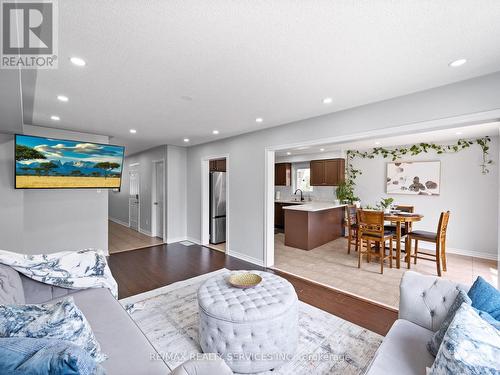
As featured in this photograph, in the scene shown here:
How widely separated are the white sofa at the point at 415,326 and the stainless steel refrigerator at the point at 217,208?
4316 millimetres

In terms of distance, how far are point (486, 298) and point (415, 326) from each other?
46 cm

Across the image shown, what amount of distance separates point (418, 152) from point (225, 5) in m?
5.72

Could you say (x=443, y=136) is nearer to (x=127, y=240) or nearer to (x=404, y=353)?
(x=404, y=353)

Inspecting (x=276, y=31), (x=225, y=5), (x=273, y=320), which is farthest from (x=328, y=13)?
(x=273, y=320)

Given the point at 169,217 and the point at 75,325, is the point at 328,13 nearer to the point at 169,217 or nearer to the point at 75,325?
the point at 75,325

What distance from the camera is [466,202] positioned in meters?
4.74

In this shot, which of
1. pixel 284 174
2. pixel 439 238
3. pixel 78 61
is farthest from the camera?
pixel 284 174

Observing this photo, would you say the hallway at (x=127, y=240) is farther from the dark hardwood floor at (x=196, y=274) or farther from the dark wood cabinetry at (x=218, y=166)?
the dark wood cabinetry at (x=218, y=166)

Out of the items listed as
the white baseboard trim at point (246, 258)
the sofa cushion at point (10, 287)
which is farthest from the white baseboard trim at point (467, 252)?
the sofa cushion at point (10, 287)

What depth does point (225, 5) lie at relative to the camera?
131cm

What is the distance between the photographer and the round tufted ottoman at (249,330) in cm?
172

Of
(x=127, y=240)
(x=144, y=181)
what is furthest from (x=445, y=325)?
(x=144, y=181)

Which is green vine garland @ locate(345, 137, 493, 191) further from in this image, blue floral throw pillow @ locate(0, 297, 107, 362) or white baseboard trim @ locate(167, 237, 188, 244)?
blue floral throw pillow @ locate(0, 297, 107, 362)

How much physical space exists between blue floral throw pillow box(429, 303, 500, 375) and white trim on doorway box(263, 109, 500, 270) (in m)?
1.93
